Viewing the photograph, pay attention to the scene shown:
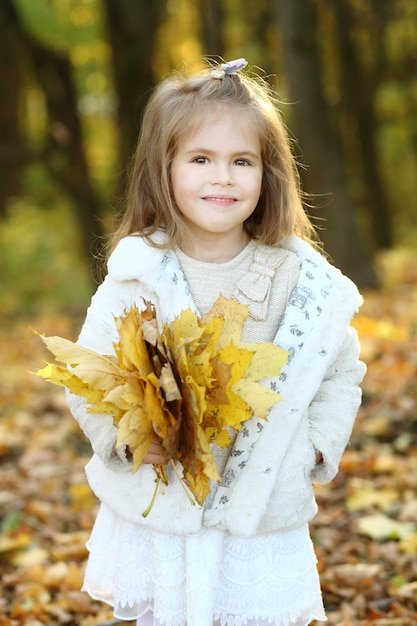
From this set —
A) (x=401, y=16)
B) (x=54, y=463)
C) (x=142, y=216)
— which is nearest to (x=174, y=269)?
(x=142, y=216)

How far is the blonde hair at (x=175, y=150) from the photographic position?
243cm

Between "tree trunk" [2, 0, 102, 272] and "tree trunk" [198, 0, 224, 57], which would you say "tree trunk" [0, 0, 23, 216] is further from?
"tree trunk" [198, 0, 224, 57]

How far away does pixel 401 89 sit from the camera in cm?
1470

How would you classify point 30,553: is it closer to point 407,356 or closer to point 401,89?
point 407,356

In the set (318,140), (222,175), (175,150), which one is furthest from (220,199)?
(318,140)

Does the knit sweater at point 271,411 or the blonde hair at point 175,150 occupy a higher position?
the blonde hair at point 175,150

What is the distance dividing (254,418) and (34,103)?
19.2 m

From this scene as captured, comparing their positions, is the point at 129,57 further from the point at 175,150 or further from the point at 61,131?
the point at 175,150

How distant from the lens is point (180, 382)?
197cm

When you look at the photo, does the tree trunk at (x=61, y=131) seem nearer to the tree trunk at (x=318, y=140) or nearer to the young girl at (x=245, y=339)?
the tree trunk at (x=318, y=140)

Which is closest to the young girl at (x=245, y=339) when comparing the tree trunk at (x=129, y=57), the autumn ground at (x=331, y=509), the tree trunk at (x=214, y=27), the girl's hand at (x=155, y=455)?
the girl's hand at (x=155, y=455)

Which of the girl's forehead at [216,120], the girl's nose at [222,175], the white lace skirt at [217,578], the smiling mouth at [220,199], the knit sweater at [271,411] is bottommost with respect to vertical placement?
the white lace skirt at [217,578]

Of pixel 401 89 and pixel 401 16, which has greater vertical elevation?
pixel 401 16

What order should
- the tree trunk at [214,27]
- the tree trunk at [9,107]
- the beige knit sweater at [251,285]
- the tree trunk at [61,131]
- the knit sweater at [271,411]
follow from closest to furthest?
1. the knit sweater at [271,411]
2. the beige knit sweater at [251,285]
3. the tree trunk at [214,27]
4. the tree trunk at [9,107]
5. the tree trunk at [61,131]
